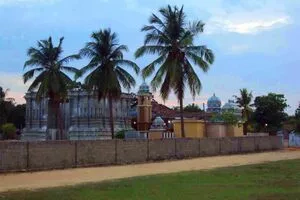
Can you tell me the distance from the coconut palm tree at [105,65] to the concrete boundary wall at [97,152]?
12982 mm

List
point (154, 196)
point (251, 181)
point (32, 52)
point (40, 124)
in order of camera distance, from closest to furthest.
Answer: point (154, 196), point (251, 181), point (32, 52), point (40, 124)

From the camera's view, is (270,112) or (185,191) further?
(270,112)

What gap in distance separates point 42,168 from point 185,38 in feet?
66.4

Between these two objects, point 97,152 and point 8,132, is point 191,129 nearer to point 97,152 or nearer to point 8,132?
point 97,152

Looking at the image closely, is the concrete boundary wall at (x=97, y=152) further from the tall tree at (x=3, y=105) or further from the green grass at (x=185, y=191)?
the tall tree at (x=3, y=105)

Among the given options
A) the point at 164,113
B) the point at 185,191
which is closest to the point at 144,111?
the point at 164,113

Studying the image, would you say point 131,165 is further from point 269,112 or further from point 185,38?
point 269,112

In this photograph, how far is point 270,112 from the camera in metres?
78.0

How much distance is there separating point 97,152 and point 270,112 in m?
51.0

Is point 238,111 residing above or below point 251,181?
above

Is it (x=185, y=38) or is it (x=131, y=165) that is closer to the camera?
(x=131, y=165)

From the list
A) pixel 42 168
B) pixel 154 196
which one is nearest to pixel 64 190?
pixel 154 196

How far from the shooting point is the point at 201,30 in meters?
45.5

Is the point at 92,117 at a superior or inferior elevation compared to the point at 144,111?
inferior
